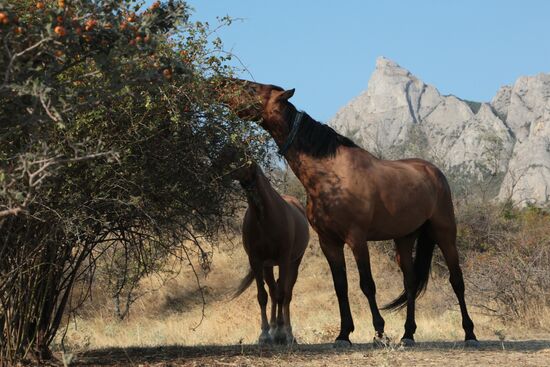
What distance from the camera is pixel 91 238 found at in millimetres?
7141

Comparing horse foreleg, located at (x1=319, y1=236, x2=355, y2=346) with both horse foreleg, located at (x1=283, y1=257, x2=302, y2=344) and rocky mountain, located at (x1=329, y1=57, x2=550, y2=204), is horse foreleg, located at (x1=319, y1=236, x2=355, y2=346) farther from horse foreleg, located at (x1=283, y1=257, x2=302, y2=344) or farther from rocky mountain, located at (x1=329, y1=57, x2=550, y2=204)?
rocky mountain, located at (x1=329, y1=57, x2=550, y2=204)

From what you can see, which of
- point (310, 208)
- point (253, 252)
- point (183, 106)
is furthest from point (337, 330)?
point (183, 106)

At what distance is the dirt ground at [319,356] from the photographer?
7.04 meters

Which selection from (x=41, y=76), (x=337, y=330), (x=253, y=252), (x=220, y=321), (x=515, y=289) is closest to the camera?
(x=41, y=76)

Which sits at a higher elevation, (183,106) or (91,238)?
(183,106)

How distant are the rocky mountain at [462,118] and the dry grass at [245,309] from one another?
4804 cm

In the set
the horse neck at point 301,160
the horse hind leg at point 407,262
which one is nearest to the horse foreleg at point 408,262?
the horse hind leg at point 407,262

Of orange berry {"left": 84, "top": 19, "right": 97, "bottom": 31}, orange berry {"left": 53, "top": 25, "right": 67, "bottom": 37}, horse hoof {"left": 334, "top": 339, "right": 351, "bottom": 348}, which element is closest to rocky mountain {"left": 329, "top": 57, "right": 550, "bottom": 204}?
horse hoof {"left": 334, "top": 339, "right": 351, "bottom": 348}

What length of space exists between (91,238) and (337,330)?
620 centimetres

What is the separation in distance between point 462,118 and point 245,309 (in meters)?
109

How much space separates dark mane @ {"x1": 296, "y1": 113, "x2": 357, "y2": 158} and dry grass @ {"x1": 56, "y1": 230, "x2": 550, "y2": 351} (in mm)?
4599

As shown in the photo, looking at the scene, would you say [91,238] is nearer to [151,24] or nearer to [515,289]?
[151,24]

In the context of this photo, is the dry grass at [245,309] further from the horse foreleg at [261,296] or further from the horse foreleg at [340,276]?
the horse foreleg at [340,276]

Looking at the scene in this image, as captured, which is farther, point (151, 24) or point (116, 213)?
point (116, 213)
